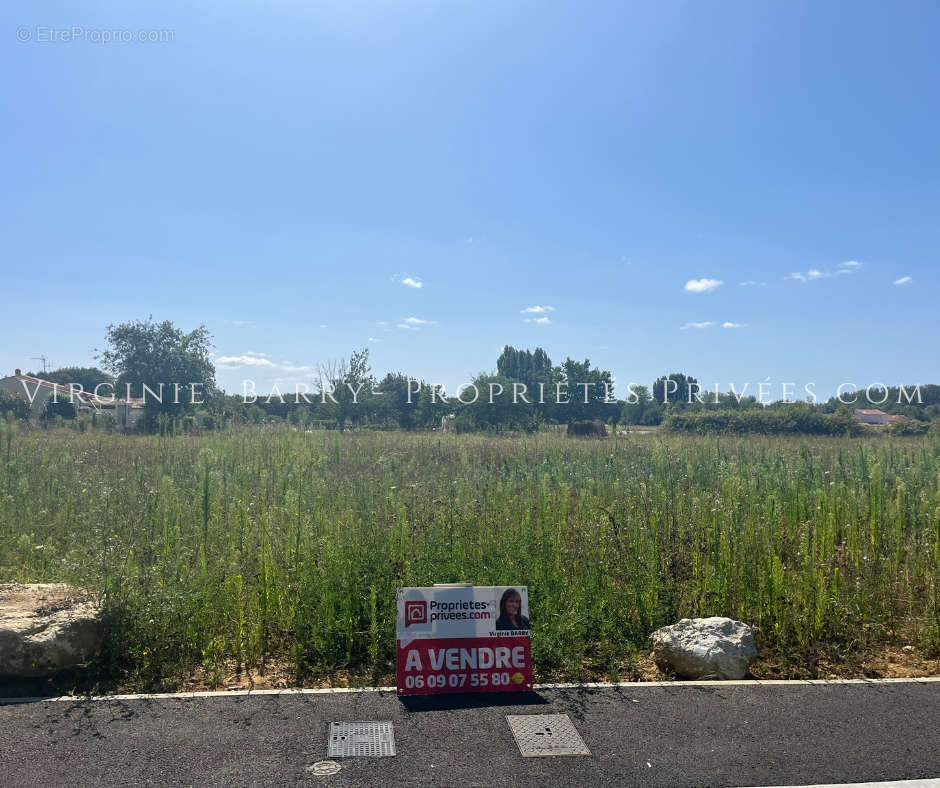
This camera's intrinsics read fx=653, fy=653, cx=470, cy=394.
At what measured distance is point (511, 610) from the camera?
16.2 ft

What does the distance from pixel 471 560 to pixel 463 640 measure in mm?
1673

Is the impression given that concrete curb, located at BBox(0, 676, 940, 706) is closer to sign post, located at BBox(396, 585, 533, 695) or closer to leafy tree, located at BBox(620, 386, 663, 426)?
sign post, located at BBox(396, 585, 533, 695)

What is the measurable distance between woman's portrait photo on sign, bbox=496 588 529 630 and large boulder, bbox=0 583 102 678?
3.02m

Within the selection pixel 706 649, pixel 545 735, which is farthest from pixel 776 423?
→ pixel 545 735

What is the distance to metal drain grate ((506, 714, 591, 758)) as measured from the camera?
3805 mm

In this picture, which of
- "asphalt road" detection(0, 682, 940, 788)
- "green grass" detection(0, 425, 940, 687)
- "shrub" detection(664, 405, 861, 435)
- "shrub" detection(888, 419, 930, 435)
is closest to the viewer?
"asphalt road" detection(0, 682, 940, 788)

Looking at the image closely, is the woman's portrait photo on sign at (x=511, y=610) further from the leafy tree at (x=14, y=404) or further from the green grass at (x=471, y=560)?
the leafy tree at (x=14, y=404)

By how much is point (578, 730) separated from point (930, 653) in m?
3.67

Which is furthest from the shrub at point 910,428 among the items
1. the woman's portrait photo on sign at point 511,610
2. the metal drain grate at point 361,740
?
the metal drain grate at point 361,740

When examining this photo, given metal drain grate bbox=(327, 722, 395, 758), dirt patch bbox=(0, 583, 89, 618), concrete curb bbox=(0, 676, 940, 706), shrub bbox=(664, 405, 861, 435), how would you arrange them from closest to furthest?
metal drain grate bbox=(327, 722, 395, 758)
concrete curb bbox=(0, 676, 940, 706)
dirt patch bbox=(0, 583, 89, 618)
shrub bbox=(664, 405, 861, 435)

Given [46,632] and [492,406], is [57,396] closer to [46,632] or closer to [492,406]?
[492,406]

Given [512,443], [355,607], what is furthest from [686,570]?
[512,443]

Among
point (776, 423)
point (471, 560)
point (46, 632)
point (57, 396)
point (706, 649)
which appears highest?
point (57, 396)

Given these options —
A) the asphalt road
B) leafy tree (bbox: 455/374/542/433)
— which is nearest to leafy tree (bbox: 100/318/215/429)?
leafy tree (bbox: 455/374/542/433)
